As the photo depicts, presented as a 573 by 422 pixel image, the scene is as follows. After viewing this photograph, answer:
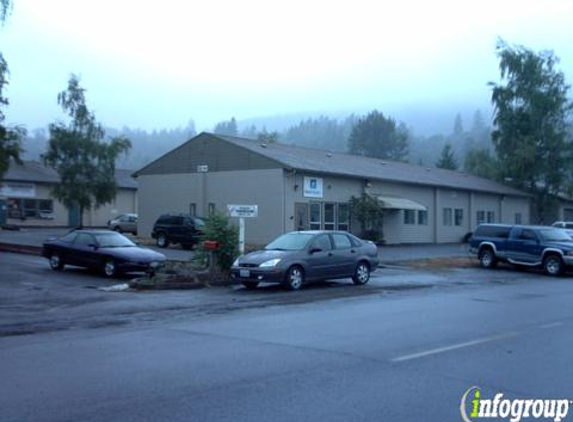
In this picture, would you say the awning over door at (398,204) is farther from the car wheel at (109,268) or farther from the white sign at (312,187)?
the car wheel at (109,268)

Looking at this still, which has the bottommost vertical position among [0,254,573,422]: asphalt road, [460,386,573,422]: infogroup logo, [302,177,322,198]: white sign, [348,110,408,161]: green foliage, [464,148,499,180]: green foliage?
[460,386,573,422]: infogroup logo

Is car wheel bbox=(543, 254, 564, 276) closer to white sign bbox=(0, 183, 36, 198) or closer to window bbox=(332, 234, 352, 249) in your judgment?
window bbox=(332, 234, 352, 249)

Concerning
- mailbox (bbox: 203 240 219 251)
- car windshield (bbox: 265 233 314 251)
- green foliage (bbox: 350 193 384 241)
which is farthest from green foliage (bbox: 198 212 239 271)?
green foliage (bbox: 350 193 384 241)

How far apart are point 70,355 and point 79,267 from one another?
1490 cm

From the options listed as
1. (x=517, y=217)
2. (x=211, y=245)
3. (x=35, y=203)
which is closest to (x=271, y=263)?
(x=211, y=245)

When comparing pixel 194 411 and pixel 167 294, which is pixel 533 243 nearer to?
pixel 167 294

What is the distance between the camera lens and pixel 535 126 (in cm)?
5934

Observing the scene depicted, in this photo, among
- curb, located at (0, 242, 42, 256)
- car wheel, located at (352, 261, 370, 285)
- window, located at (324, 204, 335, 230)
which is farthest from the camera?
window, located at (324, 204, 335, 230)

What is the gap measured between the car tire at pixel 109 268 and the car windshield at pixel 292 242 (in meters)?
5.03

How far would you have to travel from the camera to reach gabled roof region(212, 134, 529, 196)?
3753 cm

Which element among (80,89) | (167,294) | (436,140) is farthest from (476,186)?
(436,140)

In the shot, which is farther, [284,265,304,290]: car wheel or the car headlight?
[284,265,304,290]: car wheel

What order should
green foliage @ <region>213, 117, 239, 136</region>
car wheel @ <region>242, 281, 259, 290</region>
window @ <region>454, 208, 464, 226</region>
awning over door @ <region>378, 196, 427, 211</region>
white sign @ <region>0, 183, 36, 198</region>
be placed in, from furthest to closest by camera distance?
green foliage @ <region>213, 117, 239, 136</region> < white sign @ <region>0, 183, 36, 198</region> < window @ <region>454, 208, 464, 226</region> < awning over door @ <region>378, 196, 427, 211</region> < car wheel @ <region>242, 281, 259, 290</region>

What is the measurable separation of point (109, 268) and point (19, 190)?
1404 inches
